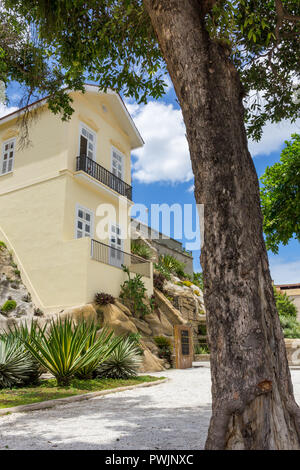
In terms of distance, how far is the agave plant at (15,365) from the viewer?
799cm

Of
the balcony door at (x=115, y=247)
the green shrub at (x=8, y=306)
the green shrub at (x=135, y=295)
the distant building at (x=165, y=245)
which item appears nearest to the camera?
the green shrub at (x=8, y=306)

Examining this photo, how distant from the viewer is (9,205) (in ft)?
55.7

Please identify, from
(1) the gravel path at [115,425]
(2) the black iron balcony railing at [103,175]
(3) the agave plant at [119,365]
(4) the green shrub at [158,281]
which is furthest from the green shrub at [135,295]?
(1) the gravel path at [115,425]

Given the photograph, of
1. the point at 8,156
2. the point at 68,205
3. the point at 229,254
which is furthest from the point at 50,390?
the point at 8,156

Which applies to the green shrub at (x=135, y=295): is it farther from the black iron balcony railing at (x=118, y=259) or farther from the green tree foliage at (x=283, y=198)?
the green tree foliage at (x=283, y=198)

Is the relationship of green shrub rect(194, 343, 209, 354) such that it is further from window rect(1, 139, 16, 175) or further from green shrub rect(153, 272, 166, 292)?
window rect(1, 139, 16, 175)

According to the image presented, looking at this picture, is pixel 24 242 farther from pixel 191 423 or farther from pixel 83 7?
pixel 191 423

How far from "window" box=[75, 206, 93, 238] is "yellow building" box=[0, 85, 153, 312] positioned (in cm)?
5

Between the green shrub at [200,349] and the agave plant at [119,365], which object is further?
the green shrub at [200,349]

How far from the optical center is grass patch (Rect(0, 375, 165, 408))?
6606 mm

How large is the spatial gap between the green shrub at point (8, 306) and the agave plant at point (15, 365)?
5488 mm

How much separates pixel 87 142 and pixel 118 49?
422 inches

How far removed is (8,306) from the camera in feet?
45.6

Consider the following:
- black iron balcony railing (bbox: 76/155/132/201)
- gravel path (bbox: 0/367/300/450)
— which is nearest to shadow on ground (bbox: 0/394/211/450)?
gravel path (bbox: 0/367/300/450)
